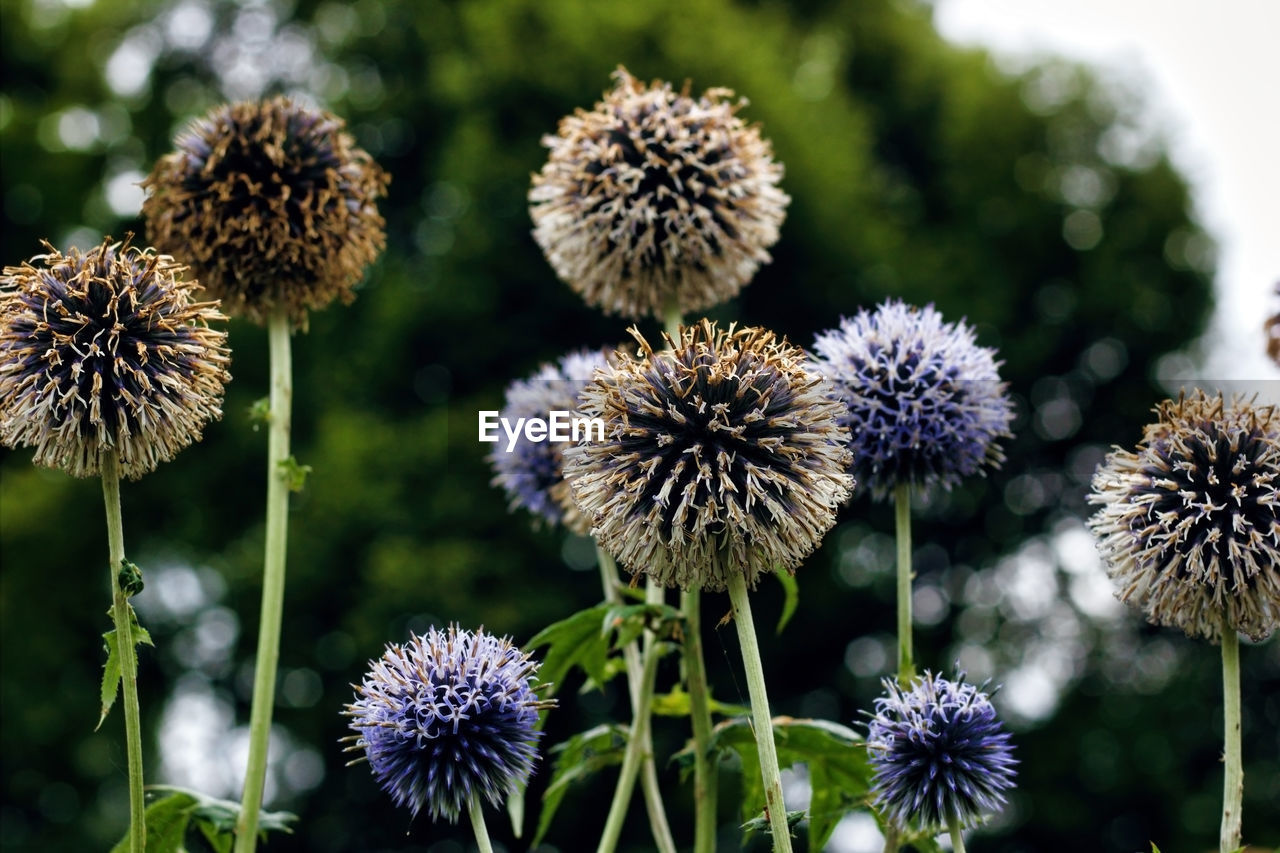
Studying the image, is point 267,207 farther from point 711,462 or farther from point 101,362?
point 711,462

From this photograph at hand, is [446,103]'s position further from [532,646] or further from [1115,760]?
[532,646]

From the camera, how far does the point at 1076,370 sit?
23.2 metres

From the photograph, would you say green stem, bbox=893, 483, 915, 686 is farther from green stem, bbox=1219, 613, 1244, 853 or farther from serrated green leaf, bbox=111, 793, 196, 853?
serrated green leaf, bbox=111, 793, 196, 853

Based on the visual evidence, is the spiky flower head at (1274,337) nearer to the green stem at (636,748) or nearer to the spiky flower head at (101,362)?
the green stem at (636,748)

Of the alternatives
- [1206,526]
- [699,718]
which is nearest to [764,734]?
[699,718]

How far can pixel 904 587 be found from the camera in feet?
14.5

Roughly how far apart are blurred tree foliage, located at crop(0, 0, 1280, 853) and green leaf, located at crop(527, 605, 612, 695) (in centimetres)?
1143

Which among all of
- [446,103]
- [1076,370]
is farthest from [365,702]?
[1076,370]

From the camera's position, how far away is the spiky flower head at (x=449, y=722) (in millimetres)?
3652

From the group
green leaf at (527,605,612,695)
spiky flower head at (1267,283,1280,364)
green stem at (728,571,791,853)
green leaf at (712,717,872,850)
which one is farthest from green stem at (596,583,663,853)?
spiky flower head at (1267,283,1280,364)

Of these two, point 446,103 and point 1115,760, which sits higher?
point 446,103

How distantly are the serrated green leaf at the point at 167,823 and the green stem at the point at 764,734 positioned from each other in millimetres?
1954

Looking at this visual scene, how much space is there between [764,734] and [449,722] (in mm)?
820

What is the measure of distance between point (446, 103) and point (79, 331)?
18628 mm
